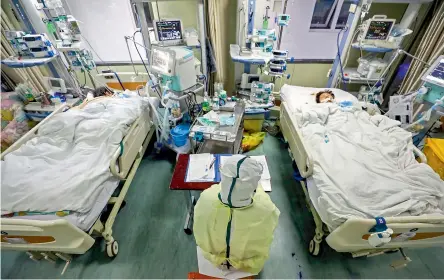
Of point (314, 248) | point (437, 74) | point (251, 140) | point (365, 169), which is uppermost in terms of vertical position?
point (437, 74)

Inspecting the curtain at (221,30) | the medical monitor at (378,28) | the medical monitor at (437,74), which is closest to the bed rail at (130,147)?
the curtain at (221,30)

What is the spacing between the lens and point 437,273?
1693 mm

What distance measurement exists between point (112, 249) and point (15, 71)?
2955mm

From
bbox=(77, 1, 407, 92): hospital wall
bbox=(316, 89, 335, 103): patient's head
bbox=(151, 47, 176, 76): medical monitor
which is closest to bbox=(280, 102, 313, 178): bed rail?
bbox=(316, 89, 335, 103): patient's head

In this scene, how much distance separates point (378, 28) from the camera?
7.89 feet

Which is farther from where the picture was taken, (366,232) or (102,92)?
(102,92)

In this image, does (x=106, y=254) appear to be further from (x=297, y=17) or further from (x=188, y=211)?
(x=297, y=17)

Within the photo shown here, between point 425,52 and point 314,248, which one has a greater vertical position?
point 425,52

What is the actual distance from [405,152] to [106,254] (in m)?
2.83

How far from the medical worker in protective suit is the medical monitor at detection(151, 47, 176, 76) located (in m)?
1.38

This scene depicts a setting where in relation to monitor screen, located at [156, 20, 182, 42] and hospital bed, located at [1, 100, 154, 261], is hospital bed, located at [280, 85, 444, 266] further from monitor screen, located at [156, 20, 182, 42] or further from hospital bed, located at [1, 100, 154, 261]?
monitor screen, located at [156, 20, 182, 42]

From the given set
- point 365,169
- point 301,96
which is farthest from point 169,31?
point 365,169

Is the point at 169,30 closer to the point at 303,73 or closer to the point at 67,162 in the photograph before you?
the point at 67,162

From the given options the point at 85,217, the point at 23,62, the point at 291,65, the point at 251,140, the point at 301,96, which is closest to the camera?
the point at 85,217
